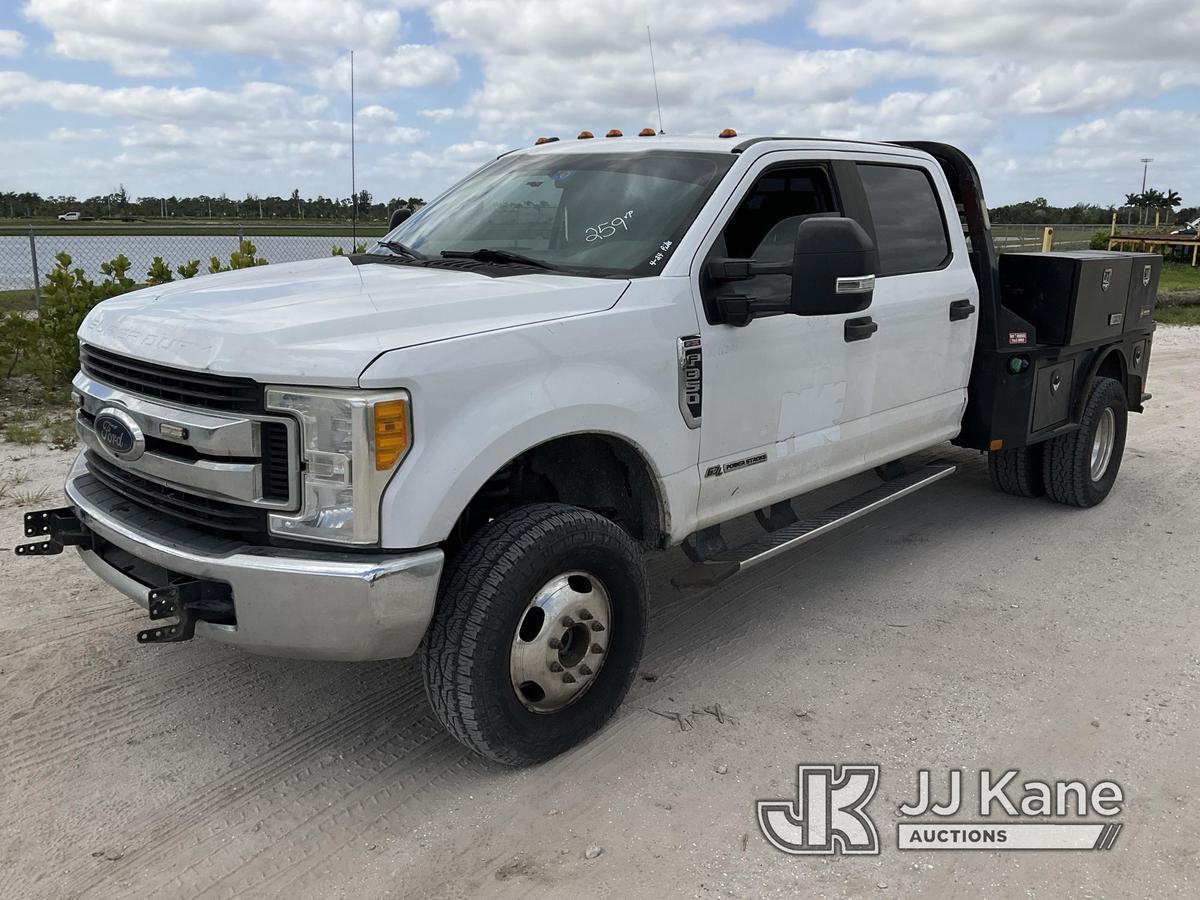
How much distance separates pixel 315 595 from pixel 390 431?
49 centimetres

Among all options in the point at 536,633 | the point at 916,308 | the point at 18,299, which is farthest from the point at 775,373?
the point at 18,299

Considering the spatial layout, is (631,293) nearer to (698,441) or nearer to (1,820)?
(698,441)

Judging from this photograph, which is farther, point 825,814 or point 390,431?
point 825,814

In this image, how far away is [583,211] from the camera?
159 inches

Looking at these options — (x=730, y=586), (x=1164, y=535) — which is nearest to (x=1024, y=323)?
(x=1164, y=535)

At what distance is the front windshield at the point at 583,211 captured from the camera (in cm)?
379

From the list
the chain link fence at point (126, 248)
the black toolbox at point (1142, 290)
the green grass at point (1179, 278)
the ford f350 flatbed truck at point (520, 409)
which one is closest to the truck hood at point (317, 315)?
the ford f350 flatbed truck at point (520, 409)

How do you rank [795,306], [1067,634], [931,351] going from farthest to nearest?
[931,351] < [1067,634] < [795,306]

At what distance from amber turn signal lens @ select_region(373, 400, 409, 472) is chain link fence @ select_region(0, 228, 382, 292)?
9.67m

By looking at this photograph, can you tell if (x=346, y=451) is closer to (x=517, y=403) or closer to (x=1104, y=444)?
(x=517, y=403)

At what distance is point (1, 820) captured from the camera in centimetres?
302

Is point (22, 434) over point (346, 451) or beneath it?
beneath

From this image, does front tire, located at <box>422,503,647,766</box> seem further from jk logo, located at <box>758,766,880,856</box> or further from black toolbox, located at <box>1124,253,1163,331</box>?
black toolbox, located at <box>1124,253,1163,331</box>

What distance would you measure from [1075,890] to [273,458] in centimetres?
245
